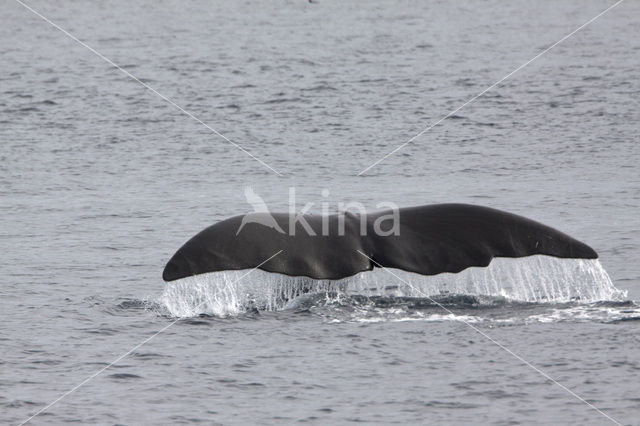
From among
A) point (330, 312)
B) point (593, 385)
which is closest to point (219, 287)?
point (330, 312)

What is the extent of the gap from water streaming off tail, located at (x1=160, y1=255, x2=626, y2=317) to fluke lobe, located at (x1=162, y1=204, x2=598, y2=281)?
3.21 ft

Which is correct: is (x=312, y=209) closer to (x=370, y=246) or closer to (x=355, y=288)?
(x=355, y=288)

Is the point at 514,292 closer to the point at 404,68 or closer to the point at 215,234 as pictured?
the point at 215,234

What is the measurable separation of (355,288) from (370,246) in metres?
2.27

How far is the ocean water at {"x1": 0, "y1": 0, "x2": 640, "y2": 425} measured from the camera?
9227 millimetres

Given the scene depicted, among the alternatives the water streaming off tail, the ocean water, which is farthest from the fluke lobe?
the water streaming off tail

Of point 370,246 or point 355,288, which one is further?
point 355,288

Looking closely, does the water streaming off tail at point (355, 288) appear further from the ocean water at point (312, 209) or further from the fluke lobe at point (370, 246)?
the fluke lobe at point (370, 246)

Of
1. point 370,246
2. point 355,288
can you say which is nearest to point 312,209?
point 355,288

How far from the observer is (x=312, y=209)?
53.5 ft

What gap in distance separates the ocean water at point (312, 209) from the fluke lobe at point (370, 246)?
85 cm

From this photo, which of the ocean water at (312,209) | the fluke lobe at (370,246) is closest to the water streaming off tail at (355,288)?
the ocean water at (312,209)

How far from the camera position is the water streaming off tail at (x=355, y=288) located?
35.8ft

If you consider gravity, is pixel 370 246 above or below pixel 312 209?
below
